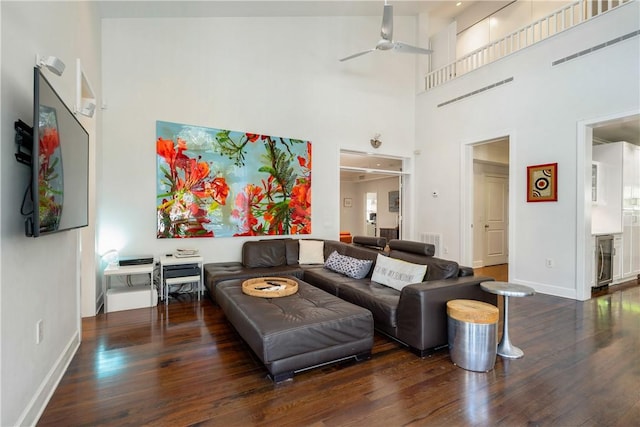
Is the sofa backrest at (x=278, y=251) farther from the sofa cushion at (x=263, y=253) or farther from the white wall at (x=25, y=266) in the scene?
the white wall at (x=25, y=266)

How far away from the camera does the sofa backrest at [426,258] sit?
2824mm

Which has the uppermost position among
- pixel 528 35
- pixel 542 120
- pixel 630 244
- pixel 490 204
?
pixel 528 35

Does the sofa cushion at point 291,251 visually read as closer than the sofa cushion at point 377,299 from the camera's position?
No

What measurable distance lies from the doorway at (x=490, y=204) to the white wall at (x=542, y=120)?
1121mm

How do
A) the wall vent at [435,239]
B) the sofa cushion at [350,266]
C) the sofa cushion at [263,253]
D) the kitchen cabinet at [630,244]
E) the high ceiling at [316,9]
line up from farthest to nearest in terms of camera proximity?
the wall vent at [435,239] < the kitchen cabinet at [630,244] < the sofa cushion at [263,253] < the high ceiling at [316,9] < the sofa cushion at [350,266]

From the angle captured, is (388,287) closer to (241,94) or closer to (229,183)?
(229,183)

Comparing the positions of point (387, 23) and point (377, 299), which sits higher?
point (387, 23)

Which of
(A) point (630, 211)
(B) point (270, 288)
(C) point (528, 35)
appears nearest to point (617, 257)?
(A) point (630, 211)

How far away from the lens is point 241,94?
15.7ft

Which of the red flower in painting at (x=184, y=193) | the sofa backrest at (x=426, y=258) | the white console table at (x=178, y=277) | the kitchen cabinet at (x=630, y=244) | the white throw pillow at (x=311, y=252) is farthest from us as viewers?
the kitchen cabinet at (x=630, y=244)

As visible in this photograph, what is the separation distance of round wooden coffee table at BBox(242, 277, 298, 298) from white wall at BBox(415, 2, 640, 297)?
3.75 meters

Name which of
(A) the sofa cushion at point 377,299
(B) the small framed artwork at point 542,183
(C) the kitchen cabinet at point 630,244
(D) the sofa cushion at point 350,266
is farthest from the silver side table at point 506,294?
(C) the kitchen cabinet at point 630,244

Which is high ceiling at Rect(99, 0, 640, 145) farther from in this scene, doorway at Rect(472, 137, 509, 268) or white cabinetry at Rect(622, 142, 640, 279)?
doorway at Rect(472, 137, 509, 268)

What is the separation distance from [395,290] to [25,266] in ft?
9.25
